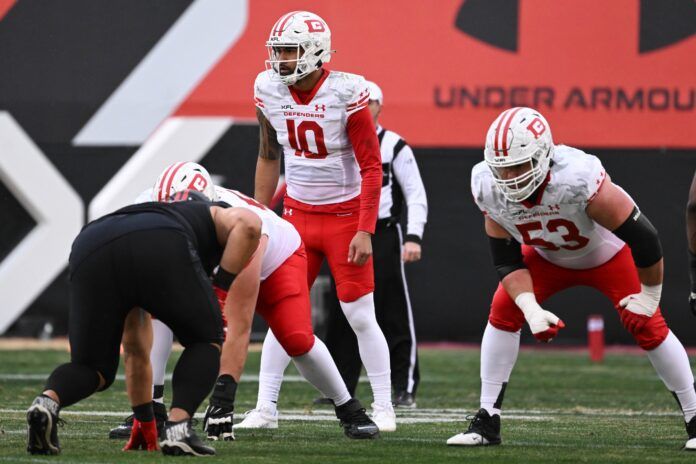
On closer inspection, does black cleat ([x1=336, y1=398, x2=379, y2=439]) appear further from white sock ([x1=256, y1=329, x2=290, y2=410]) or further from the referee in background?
the referee in background

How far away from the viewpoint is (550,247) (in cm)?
549

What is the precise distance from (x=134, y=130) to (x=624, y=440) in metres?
7.82

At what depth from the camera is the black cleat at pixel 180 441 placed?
4.67 m

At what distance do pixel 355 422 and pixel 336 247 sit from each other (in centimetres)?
95

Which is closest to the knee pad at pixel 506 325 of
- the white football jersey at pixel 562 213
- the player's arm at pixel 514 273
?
the player's arm at pixel 514 273

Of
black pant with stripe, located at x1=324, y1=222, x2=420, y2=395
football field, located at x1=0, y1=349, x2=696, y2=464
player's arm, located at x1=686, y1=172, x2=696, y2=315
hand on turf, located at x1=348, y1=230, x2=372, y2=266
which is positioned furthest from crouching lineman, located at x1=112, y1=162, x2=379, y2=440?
black pant with stripe, located at x1=324, y1=222, x2=420, y2=395

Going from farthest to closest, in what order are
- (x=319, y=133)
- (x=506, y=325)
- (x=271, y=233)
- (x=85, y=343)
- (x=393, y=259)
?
(x=393, y=259) < (x=319, y=133) < (x=271, y=233) < (x=506, y=325) < (x=85, y=343)

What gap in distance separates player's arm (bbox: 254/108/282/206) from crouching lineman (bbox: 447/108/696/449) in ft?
4.61

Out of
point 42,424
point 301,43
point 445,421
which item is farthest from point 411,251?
point 42,424

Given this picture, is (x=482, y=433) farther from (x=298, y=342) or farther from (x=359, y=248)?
(x=359, y=248)

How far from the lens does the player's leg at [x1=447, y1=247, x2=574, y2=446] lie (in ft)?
18.2

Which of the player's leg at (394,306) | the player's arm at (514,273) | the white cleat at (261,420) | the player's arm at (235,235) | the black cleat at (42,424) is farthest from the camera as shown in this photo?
the player's leg at (394,306)

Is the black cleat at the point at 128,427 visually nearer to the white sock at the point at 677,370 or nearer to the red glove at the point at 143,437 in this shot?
the red glove at the point at 143,437

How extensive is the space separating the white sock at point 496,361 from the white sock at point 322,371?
614 mm
